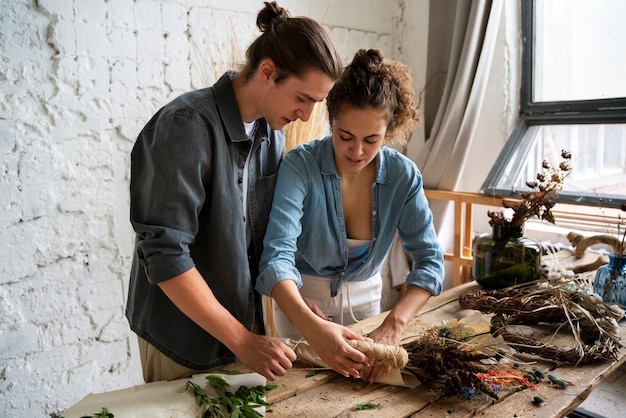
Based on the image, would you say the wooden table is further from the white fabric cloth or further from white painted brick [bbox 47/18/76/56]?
white painted brick [bbox 47/18/76/56]

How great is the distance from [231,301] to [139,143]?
1.60ft

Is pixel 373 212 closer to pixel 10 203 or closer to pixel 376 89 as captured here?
pixel 376 89

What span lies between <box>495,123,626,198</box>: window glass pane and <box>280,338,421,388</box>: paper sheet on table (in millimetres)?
2048

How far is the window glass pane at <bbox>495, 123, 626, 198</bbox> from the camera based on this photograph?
299cm

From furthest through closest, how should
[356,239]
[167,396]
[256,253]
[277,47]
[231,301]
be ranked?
[356,239], [256,253], [231,301], [277,47], [167,396]

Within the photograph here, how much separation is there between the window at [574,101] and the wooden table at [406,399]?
173cm

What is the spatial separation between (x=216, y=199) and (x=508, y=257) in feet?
3.88

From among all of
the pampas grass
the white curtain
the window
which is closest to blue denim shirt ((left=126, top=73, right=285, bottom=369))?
the pampas grass

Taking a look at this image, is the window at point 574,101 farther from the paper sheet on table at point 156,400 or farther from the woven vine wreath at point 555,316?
the paper sheet on table at point 156,400

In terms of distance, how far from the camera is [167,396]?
1.24m

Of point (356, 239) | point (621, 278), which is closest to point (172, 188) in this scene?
point (356, 239)

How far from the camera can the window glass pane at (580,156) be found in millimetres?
2990

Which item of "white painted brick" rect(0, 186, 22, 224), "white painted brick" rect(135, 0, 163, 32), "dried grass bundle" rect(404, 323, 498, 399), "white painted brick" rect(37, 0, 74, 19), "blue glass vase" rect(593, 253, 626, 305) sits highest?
"white painted brick" rect(135, 0, 163, 32)

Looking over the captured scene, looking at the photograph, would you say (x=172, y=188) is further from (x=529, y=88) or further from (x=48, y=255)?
(x=529, y=88)
